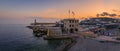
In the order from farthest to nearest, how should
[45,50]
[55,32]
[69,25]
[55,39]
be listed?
[69,25] → [55,32] → [55,39] → [45,50]

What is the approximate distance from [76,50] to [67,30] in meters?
40.7

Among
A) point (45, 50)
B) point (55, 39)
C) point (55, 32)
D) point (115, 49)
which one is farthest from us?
point (55, 32)

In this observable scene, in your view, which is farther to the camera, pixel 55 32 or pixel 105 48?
pixel 55 32

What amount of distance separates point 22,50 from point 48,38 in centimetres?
1632

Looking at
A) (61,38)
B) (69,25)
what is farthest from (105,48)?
(69,25)

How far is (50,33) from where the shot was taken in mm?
53938

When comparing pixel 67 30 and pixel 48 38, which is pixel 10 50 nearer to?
pixel 48 38

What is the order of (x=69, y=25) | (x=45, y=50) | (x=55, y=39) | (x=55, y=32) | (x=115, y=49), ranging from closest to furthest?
(x=115, y=49)
(x=45, y=50)
(x=55, y=39)
(x=55, y=32)
(x=69, y=25)

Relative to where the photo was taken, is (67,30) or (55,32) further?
(67,30)

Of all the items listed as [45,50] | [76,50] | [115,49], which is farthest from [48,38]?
[115,49]

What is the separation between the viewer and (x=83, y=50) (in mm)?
28500

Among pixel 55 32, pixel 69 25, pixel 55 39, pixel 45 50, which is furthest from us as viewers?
pixel 69 25

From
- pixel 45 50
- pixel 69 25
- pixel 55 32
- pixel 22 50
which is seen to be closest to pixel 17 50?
pixel 22 50

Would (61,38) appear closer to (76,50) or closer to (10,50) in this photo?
(10,50)
